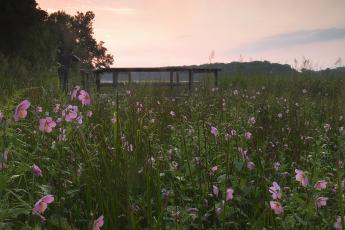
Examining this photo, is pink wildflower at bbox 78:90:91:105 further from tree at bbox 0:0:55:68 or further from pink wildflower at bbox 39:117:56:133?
tree at bbox 0:0:55:68

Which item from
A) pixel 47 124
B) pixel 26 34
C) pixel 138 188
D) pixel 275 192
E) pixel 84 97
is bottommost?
pixel 138 188

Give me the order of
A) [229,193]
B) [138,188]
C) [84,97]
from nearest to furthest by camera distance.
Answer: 1. [229,193]
2. [138,188]
3. [84,97]

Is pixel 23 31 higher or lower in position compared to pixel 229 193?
higher

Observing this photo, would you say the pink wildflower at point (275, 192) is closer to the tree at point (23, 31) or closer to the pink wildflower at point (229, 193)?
the pink wildflower at point (229, 193)

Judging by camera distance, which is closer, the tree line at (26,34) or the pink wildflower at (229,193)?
the pink wildflower at (229,193)

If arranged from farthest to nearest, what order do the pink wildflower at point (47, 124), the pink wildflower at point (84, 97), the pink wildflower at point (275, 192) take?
the pink wildflower at point (84, 97), the pink wildflower at point (47, 124), the pink wildflower at point (275, 192)

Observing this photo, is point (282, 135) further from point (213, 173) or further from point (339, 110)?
point (339, 110)

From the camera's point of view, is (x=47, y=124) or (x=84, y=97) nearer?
(x=47, y=124)

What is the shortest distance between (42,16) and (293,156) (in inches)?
723

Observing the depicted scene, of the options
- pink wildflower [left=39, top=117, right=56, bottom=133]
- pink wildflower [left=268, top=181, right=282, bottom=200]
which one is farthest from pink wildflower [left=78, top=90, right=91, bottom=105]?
pink wildflower [left=268, top=181, right=282, bottom=200]

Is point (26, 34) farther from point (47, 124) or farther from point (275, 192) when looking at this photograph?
point (275, 192)

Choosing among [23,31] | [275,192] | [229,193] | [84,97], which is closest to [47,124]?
[84,97]

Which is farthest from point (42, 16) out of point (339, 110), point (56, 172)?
point (56, 172)

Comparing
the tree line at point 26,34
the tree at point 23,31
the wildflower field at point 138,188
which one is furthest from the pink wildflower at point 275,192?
the tree at point 23,31
